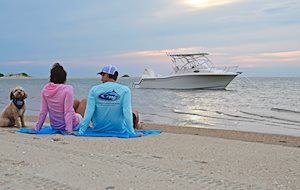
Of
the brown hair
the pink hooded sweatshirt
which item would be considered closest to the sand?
the pink hooded sweatshirt

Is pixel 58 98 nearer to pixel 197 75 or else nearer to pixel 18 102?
pixel 18 102

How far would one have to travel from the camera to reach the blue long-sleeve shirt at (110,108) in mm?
6434

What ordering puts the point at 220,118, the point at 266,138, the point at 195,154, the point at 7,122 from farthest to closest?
1. the point at 220,118
2. the point at 266,138
3. the point at 7,122
4. the point at 195,154

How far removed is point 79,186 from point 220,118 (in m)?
11.6

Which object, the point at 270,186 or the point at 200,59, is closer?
the point at 270,186

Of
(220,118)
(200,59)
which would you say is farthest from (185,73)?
(220,118)

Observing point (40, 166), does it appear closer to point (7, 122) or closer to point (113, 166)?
point (113, 166)

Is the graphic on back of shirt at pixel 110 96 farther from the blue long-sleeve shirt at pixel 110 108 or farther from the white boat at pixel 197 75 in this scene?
the white boat at pixel 197 75

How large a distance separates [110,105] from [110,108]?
0.07 meters

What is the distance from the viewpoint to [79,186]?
3551 mm

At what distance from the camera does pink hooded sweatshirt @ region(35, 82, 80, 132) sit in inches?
265

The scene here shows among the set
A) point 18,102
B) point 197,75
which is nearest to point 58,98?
point 18,102

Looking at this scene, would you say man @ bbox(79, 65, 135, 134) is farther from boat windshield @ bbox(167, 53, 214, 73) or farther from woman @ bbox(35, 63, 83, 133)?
boat windshield @ bbox(167, 53, 214, 73)

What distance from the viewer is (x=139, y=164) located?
14.7ft
